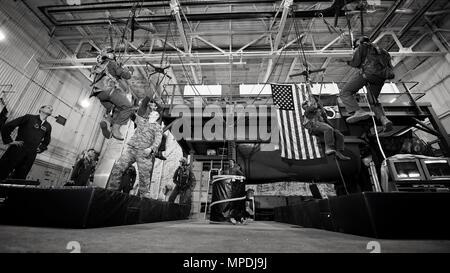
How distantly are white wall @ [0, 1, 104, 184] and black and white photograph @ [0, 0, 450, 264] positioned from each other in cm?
6

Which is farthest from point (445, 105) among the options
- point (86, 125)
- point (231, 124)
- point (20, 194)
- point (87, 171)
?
point (86, 125)

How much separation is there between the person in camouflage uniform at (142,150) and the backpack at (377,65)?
13.2ft

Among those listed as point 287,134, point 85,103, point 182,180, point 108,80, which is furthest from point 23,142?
point 287,134

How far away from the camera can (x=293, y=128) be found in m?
5.43

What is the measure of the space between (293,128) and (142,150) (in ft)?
13.3

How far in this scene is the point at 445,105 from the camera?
867 centimetres

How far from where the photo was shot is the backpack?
277cm

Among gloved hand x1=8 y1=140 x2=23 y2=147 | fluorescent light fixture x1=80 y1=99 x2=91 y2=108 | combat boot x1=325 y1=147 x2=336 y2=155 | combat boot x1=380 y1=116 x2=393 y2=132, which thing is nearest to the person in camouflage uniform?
gloved hand x1=8 y1=140 x2=23 y2=147

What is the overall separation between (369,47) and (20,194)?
4.84m

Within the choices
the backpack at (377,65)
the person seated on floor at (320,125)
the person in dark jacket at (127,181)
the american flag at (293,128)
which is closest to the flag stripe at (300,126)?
the american flag at (293,128)

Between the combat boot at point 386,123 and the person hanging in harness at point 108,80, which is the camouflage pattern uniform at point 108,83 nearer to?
the person hanging in harness at point 108,80

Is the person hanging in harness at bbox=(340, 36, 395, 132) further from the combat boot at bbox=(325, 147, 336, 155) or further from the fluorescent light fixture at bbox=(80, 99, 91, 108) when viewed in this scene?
the fluorescent light fixture at bbox=(80, 99, 91, 108)

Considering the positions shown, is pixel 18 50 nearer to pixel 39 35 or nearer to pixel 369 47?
pixel 39 35

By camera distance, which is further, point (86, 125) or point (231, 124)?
point (86, 125)
